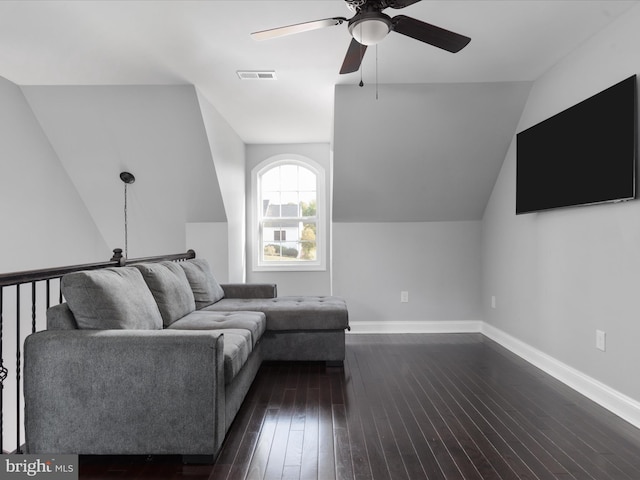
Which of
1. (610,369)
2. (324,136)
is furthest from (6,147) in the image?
(610,369)

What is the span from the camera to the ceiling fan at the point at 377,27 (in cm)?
210

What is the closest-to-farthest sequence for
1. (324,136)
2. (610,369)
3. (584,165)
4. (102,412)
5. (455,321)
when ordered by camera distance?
(102,412) → (610,369) → (584,165) → (455,321) → (324,136)

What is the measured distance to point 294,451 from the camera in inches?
89.7

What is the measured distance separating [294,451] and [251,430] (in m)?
Result: 0.37

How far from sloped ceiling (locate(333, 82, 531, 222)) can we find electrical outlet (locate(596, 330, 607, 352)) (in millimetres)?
2104

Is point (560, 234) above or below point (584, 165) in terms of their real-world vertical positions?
below

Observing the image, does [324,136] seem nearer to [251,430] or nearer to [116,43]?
[116,43]

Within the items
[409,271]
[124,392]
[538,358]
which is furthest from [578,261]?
[124,392]

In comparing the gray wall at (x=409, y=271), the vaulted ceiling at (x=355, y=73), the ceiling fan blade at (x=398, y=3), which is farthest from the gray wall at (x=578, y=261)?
the ceiling fan blade at (x=398, y=3)

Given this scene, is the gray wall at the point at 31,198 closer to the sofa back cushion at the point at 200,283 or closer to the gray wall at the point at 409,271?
the sofa back cushion at the point at 200,283

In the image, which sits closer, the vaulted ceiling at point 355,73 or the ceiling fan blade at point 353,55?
the ceiling fan blade at point 353,55

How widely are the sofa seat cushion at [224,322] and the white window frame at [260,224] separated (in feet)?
8.91

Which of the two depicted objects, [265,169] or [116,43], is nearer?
[116,43]

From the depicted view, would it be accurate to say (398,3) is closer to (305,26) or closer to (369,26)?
(369,26)
